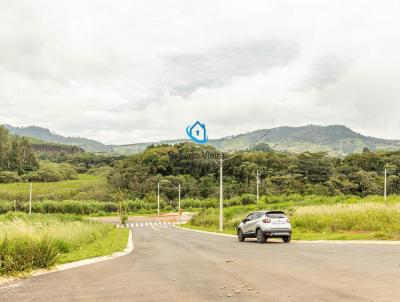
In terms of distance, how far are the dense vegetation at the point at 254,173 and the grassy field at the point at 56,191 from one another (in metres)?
6.04

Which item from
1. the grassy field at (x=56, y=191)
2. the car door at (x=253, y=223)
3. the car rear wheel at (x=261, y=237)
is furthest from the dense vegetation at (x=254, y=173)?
the car rear wheel at (x=261, y=237)

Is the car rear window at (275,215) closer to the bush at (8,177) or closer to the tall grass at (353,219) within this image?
the tall grass at (353,219)

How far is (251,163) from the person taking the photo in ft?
370

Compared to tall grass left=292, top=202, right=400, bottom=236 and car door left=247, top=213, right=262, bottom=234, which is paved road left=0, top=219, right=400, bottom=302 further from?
tall grass left=292, top=202, right=400, bottom=236

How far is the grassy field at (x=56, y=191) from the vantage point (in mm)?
112062

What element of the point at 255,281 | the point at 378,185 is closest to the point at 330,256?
the point at 255,281

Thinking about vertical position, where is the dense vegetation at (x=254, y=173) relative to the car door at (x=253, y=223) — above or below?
above

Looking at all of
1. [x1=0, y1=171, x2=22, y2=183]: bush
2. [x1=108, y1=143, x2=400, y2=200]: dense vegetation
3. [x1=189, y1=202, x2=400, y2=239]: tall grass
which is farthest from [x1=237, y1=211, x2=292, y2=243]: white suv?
[x1=0, y1=171, x2=22, y2=183]: bush

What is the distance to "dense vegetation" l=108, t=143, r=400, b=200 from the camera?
8850cm

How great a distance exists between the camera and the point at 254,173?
4294 inches

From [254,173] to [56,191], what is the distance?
56405 millimetres

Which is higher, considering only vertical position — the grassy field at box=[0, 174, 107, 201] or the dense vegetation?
the dense vegetation

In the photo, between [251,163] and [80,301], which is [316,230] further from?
[251,163]

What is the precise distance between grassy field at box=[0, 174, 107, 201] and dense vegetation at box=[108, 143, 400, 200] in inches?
238
